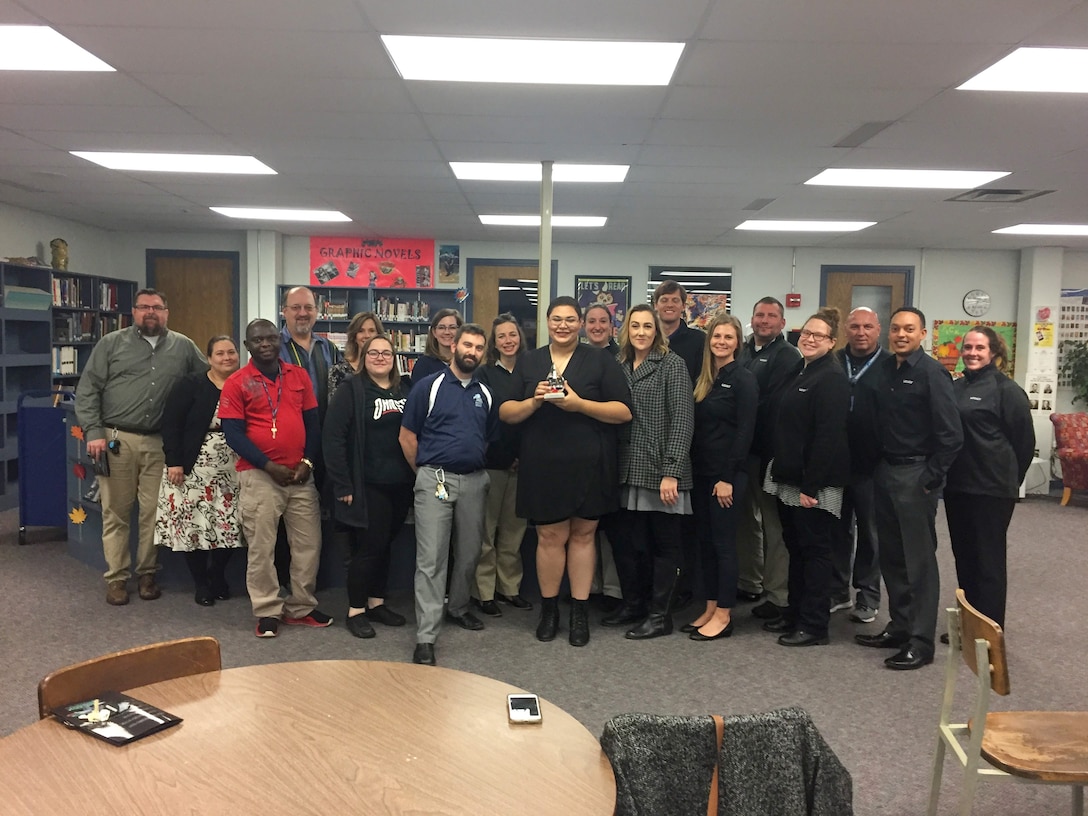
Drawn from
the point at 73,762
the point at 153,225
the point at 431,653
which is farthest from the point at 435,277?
the point at 73,762

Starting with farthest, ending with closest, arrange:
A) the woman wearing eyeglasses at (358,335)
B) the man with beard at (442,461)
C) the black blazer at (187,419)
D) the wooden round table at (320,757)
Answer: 1. the black blazer at (187,419)
2. the woman wearing eyeglasses at (358,335)
3. the man with beard at (442,461)
4. the wooden round table at (320,757)

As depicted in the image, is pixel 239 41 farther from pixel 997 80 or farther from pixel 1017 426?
pixel 1017 426

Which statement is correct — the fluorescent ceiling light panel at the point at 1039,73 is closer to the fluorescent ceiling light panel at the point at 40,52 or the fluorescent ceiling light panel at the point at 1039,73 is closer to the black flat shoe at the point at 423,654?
the black flat shoe at the point at 423,654

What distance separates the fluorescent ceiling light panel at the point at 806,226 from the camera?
754 centimetres

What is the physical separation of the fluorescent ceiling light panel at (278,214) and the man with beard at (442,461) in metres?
4.61

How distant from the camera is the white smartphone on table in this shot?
4.94ft

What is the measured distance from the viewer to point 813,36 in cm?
312

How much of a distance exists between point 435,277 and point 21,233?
4.31 meters

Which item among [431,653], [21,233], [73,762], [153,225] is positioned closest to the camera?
[73,762]

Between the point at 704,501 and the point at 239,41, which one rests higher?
the point at 239,41

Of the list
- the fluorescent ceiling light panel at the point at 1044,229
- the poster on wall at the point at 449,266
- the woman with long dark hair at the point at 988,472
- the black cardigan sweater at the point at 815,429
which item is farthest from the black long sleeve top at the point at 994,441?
the poster on wall at the point at 449,266

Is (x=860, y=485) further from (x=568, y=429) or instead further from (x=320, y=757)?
(x=320, y=757)

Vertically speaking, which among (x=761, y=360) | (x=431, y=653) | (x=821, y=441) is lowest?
(x=431, y=653)

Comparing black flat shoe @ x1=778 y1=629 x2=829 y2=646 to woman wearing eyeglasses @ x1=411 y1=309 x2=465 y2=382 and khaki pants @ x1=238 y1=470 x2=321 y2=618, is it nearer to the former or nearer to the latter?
woman wearing eyeglasses @ x1=411 y1=309 x2=465 y2=382
